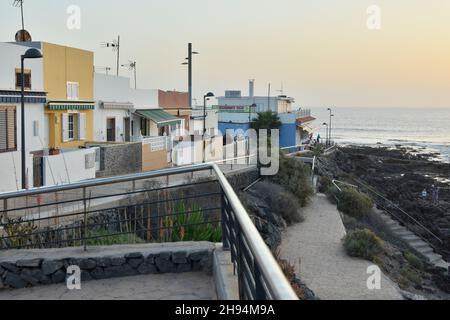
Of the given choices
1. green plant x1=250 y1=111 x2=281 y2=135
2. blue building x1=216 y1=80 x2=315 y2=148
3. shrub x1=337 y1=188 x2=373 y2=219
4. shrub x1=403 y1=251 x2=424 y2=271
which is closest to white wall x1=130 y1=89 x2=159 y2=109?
shrub x1=337 y1=188 x2=373 y2=219

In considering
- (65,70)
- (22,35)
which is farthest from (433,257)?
(22,35)

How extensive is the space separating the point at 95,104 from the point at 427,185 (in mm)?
30955

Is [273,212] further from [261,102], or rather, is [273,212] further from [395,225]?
[261,102]

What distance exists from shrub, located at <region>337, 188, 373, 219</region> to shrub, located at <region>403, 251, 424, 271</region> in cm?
593

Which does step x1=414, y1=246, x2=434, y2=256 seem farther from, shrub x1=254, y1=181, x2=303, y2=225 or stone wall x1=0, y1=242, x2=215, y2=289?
stone wall x1=0, y1=242, x2=215, y2=289

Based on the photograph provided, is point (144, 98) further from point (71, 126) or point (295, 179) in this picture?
point (295, 179)

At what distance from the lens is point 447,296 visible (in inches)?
682

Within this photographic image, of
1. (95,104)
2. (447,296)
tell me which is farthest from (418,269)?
(95,104)

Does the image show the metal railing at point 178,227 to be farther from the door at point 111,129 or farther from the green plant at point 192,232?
the door at point 111,129

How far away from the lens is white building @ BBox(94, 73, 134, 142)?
2611 cm

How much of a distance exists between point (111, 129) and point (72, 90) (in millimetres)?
4574

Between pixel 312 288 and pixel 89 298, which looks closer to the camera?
pixel 89 298

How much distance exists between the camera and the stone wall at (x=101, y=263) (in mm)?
5883

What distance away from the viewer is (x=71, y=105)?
22625mm
